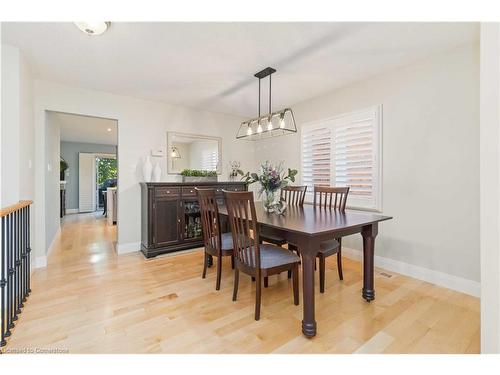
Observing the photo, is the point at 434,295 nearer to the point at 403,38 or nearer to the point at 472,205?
the point at 472,205

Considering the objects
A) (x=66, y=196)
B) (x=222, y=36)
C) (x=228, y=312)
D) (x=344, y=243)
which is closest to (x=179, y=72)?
(x=222, y=36)

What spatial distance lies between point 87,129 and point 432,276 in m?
7.16

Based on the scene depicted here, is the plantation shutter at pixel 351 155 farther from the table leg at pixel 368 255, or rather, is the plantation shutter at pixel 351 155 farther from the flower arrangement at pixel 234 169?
the flower arrangement at pixel 234 169

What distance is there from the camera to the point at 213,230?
2607mm

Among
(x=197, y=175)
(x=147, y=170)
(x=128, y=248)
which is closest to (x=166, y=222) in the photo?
(x=128, y=248)

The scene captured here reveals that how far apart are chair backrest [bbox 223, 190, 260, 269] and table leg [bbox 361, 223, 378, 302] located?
3.19 feet

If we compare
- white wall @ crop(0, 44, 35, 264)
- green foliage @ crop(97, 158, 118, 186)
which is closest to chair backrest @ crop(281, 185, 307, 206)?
white wall @ crop(0, 44, 35, 264)

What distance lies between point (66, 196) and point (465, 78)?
31.5 feet

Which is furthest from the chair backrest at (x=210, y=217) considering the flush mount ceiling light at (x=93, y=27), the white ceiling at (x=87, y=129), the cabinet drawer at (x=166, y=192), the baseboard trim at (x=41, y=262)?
the white ceiling at (x=87, y=129)

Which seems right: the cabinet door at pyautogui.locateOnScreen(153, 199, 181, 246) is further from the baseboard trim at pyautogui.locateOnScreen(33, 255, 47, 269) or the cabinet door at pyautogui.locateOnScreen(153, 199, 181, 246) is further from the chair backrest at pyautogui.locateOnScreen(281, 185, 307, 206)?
the chair backrest at pyautogui.locateOnScreen(281, 185, 307, 206)

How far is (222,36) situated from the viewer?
213 cm

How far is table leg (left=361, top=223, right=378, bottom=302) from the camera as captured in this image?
6.96 ft

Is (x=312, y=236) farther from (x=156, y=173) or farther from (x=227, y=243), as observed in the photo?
(x=156, y=173)

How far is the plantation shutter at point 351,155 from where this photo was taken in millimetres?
3064
